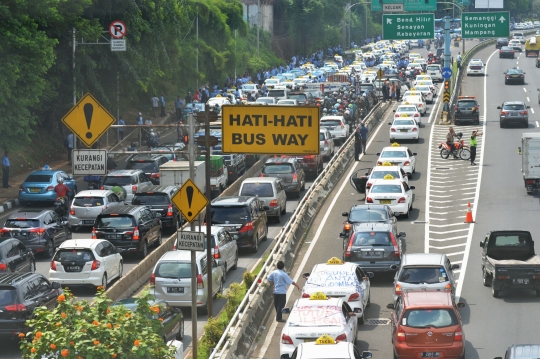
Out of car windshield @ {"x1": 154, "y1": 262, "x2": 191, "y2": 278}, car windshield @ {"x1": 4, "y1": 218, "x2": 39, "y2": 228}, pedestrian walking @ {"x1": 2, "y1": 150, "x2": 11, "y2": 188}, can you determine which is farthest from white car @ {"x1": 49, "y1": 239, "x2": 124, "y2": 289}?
pedestrian walking @ {"x1": 2, "y1": 150, "x2": 11, "y2": 188}

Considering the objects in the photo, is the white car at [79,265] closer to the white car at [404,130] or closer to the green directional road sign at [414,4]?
the white car at [404,130]

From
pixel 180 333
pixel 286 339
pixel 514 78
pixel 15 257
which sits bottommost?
pixel 180 333

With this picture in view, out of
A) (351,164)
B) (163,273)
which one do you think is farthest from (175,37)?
(163,273)

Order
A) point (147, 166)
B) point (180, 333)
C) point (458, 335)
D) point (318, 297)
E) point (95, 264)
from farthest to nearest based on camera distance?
point (147, 166) → point (95, 264) → point (180, 333) → point (318, 297) → point (458, 335)

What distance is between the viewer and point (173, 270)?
84.6ft

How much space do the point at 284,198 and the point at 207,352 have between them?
18093mm

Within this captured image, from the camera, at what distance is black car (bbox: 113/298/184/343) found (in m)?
21.4

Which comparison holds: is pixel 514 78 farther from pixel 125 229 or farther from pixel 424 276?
pixel 424 276

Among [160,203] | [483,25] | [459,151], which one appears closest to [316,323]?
[160,203]

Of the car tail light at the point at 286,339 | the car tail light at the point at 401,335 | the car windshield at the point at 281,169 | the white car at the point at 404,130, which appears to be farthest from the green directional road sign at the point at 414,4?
the car tail light at the point at 286,339

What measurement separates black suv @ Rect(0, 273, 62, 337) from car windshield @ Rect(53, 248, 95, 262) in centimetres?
405

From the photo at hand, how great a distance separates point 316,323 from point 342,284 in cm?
371

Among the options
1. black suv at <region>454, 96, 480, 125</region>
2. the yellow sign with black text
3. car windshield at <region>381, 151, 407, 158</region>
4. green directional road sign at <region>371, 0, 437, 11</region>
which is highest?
green directional road sign at <region>371, 0, 437, 11</region>

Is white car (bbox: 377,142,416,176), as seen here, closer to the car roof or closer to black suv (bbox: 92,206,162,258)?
black suv (bbox: 92,206,162,258)
